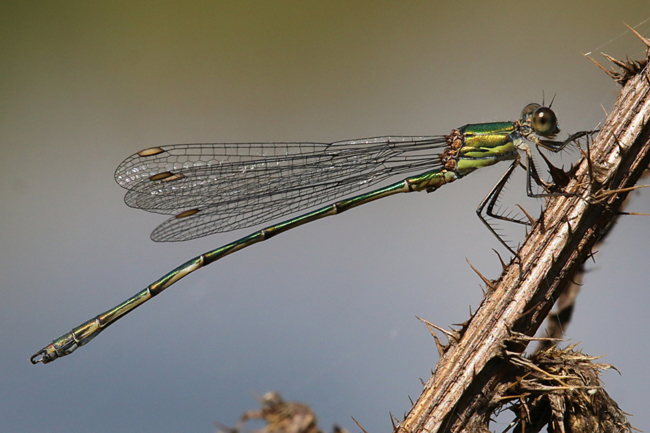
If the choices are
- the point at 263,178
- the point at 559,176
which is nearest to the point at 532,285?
the point at 559,176

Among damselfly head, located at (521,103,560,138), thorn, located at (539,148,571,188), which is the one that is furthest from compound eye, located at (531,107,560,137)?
thorn, located at (539,148,571,188)

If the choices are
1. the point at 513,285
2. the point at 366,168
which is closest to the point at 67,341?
the point at 366,168

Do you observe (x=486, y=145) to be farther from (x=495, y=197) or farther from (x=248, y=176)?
(x=248, y=176)

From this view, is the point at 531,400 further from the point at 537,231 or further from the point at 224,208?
the point at 224,208

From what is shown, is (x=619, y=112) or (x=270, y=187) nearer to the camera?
(x=619, y=112)

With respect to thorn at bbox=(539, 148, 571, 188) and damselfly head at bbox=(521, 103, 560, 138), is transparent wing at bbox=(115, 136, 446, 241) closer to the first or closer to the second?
damselfly head at bbox=(521, 103, 560, 138)

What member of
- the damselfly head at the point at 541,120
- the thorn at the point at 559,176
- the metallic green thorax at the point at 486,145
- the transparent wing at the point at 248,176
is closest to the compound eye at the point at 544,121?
the damselfly head at the point at 541,120
